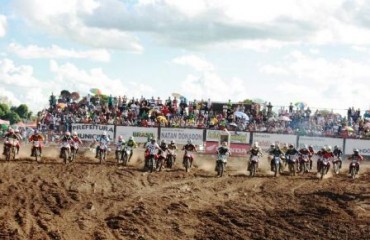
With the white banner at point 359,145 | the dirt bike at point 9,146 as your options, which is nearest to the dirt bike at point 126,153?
the dirt bike at point 9,146

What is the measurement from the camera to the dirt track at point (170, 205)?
13.0 metres

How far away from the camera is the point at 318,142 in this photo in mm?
38375

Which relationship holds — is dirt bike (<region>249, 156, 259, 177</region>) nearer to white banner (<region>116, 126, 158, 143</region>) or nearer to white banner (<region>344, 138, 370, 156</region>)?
white banner (<region>116, 126, 158, 143</region>)

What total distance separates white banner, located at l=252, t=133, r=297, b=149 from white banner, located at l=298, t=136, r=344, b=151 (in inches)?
18.4

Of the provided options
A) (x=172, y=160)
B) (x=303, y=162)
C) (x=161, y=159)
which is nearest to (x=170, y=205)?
(x=161, y=159)

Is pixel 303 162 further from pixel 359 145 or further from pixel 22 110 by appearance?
pixel 22 110

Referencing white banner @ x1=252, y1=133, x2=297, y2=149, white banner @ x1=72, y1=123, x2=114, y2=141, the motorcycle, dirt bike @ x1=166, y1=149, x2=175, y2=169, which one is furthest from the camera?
white banner @ x1=72, y1=123, x2=114, y2=141

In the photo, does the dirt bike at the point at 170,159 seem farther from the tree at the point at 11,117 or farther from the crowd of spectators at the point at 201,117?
the tree at the point at 11,117

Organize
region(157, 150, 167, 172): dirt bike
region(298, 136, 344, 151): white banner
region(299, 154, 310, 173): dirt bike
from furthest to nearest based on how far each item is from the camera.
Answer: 1. region(298, 136, 344, 151): white banner
2. region(299, 154, 310, 173): dirt bike
3. region(157, 150, 167, 172): dirt bike

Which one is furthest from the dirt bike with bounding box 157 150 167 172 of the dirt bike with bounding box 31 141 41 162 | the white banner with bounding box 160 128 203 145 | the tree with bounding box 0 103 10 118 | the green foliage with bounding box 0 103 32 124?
the tree with bounding box 0 103 10 118

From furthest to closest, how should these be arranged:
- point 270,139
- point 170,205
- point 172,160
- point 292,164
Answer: point 270,139, point 172,160, point 292,164, point 170,205

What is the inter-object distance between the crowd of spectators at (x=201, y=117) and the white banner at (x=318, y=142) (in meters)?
0.51

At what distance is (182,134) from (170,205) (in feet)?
74.6

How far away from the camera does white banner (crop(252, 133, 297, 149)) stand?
38375mm
